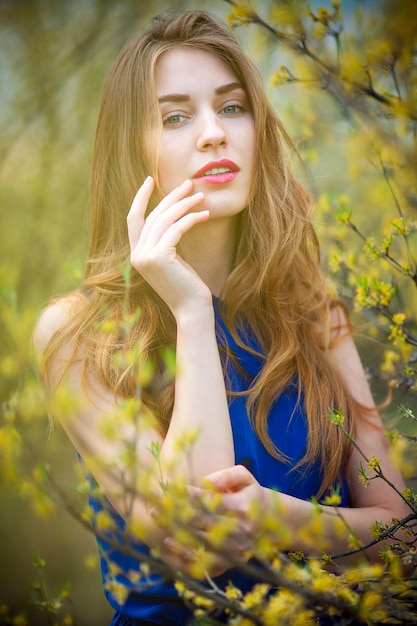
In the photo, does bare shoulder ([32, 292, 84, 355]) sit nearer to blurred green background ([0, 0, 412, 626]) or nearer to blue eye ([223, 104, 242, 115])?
blue eye ([223, 104, 242, 115])

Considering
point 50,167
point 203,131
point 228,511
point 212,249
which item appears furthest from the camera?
point 50,167

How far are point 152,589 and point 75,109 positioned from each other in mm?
2796

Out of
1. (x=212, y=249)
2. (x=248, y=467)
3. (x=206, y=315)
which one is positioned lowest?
(x=248, y=467)

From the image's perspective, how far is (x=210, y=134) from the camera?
160cm

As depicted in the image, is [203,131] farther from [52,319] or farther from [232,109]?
[52,319]

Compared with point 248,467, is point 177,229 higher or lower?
higher

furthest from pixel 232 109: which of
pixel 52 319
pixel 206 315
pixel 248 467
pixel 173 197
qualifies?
pixel 248 467

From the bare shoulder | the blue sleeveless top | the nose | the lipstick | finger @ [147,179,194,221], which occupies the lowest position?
the blue sleeveless top

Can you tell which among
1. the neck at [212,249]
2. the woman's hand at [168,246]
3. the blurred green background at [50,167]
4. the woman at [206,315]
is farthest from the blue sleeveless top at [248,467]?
the blurred green background at [50,167]

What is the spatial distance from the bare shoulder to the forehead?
63cm

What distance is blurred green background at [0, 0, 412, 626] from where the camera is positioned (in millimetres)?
3354

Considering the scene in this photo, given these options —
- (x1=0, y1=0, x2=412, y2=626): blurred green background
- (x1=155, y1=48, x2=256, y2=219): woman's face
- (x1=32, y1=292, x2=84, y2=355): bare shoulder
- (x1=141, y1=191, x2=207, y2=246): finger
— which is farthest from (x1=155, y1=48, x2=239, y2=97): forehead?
(x1=0, y1=0, x2=412, y2=626): blurred green background

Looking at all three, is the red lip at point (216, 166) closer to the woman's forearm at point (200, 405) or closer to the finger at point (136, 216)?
the finger at point (136, 216)

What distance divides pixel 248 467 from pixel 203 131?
89 centimetres
